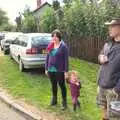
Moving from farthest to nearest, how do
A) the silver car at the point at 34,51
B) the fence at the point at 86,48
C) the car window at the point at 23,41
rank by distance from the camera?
the fence at the point at 86,48 < the car window at the point at 23,41 < the silver car at the point at 34,51

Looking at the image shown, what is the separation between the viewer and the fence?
1990 cm

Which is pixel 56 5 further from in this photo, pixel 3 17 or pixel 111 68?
pixel 3 17

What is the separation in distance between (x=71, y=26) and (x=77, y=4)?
1.24 m

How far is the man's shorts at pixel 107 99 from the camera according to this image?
6164 mm

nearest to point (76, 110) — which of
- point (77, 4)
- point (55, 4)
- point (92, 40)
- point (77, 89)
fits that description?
point (77, 89)

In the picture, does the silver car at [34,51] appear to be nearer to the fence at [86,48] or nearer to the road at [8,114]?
the road at [8,114]

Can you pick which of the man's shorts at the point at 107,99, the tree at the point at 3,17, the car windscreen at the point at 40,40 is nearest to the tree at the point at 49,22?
the car windscreen at the point at 40,40

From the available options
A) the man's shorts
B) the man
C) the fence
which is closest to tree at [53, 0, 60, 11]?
the fence

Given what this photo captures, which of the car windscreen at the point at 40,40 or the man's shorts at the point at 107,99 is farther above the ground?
the car windscreen at the point at 40,40

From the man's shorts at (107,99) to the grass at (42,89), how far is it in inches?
67.9

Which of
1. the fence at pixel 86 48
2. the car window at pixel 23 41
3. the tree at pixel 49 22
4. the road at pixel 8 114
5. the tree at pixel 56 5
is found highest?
the tree at pixel 56 5

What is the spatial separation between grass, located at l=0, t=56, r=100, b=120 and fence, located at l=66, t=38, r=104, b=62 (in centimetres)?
189

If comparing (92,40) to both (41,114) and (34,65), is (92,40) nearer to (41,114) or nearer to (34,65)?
(34,65)

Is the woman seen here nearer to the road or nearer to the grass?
the grass
